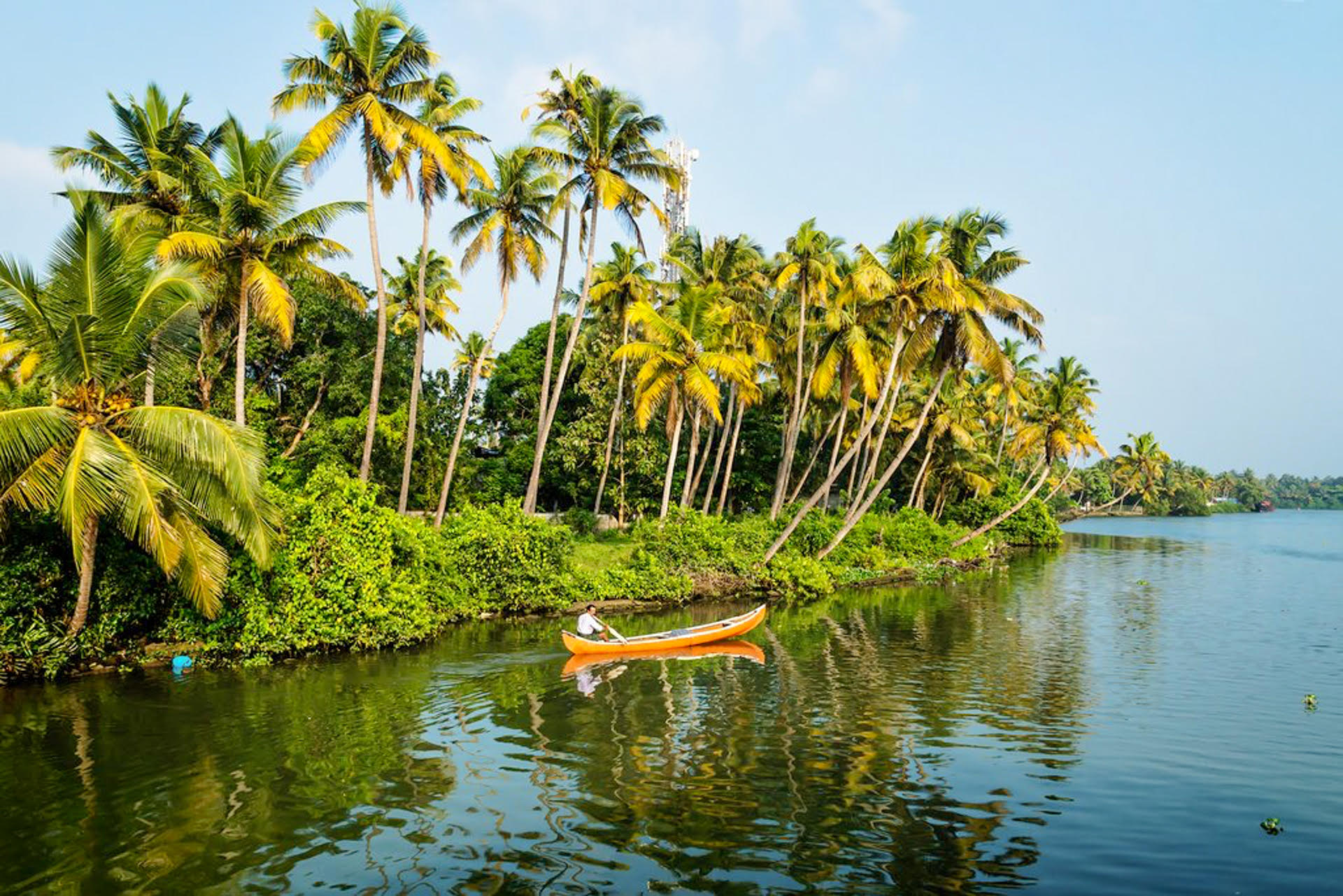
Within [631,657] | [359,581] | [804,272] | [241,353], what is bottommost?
[631,657]

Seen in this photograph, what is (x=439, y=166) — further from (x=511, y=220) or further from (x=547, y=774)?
(x=547, y=774)

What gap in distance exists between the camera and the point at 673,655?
2166cm

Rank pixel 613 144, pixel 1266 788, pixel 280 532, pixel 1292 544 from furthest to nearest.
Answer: pixel 1292 544 < pixel 613 144 < pixel 280 532 < pixel 1266 788

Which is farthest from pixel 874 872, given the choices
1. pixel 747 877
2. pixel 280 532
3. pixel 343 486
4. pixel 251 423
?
pixel 251 423

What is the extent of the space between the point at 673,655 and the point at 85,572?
43.0ft

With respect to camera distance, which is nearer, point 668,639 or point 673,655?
point 673,655

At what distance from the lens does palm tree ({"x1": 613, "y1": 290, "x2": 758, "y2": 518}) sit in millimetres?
31375

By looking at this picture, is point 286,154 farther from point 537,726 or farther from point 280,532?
point 537,726

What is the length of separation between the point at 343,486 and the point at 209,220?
8.47 m

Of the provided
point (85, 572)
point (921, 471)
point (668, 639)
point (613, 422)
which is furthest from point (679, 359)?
point (921, 471)

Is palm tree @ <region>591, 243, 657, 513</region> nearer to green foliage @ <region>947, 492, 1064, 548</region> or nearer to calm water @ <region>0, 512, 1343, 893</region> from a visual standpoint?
calm water @ <region>0, 512, 1343, 893</region>

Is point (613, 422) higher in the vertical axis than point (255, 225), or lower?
lower

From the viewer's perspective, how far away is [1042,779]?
41.3 feet

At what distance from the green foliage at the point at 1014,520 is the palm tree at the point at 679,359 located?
3191 cm
